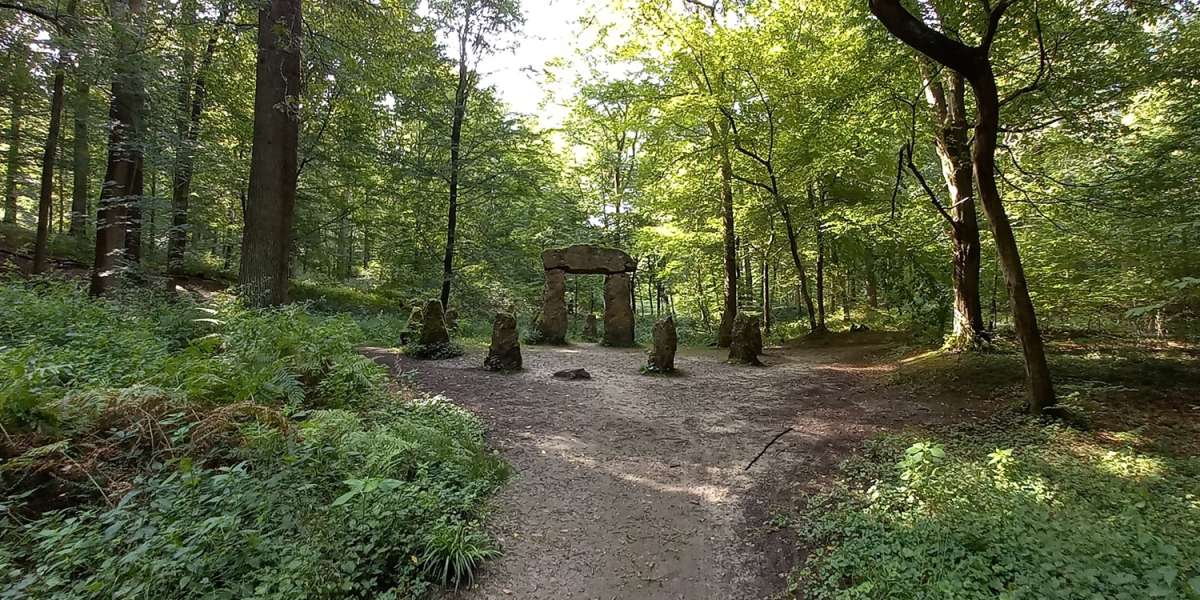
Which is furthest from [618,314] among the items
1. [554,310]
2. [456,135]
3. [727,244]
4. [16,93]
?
[16,93]

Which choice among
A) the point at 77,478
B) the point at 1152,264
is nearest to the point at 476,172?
the point at 77,478

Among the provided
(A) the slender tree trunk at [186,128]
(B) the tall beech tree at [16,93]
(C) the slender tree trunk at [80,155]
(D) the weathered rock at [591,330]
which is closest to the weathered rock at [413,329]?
(A) the slender tree trunk at [186,128]

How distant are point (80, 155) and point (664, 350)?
47.4 ft

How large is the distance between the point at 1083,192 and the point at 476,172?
12804mm

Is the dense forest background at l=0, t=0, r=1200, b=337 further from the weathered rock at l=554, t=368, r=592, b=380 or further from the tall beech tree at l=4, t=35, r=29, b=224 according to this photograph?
the weathered rock at l=554, t=368, r=592, b=380

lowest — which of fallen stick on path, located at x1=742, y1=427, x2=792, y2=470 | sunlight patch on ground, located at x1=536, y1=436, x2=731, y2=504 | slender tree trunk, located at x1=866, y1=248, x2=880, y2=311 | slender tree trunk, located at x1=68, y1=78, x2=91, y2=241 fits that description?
sunlight patch on ground, located at x1=536, y1=436, x2=731, y2=504

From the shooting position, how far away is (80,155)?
1155 centimetres

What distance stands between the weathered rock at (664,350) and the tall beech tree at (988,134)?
5145mm

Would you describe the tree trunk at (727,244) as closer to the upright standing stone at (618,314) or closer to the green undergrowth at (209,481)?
the upright standing stone at (618,314)

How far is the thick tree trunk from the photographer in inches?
277

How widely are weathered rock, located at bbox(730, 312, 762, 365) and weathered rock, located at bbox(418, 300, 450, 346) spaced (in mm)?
6054

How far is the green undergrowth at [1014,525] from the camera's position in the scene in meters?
2.58

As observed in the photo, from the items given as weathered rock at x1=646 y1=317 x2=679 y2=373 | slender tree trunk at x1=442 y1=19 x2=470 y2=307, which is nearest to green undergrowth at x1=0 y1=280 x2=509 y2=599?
weathered rock at x1=646 y1=317 x2=679 y2=373

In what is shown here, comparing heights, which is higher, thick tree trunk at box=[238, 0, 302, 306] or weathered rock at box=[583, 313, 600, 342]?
thick tree trunk at box=[238, 0, 302, 306]
